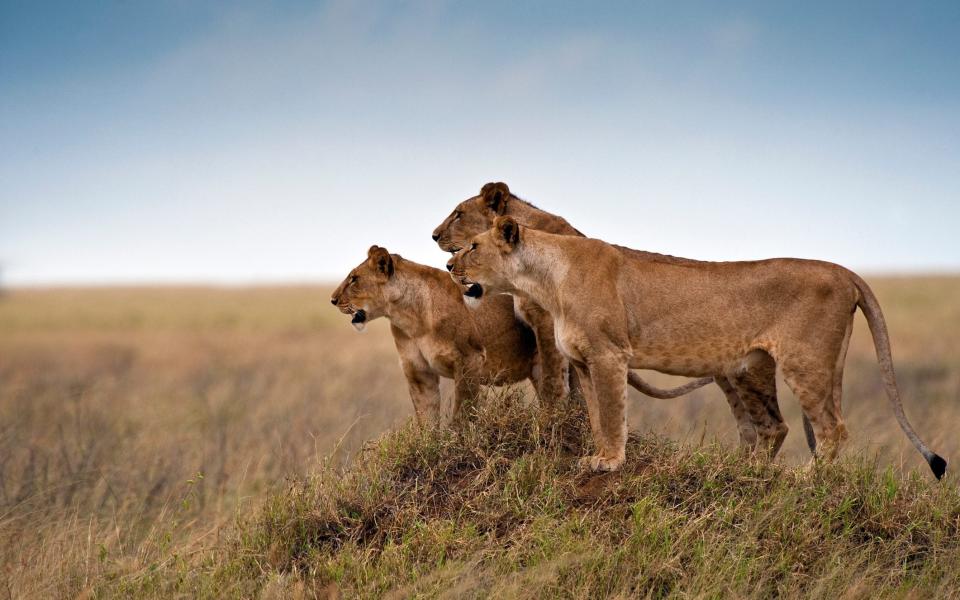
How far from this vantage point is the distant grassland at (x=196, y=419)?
8773mm

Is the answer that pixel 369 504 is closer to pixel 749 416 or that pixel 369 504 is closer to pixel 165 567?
pixel 165 567

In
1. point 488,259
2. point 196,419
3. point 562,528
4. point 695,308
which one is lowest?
point 196,419

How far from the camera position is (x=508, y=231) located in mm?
7332

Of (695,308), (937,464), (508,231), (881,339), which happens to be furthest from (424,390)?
(937,464)

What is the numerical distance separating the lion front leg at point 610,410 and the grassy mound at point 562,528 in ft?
0.39

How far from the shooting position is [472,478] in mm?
7113

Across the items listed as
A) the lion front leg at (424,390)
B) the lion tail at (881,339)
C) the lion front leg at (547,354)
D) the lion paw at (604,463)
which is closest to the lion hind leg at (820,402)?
the lion tail at (881,339)

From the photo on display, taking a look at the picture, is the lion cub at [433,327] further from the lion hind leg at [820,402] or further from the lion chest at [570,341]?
the lion hind leg at [820,402]

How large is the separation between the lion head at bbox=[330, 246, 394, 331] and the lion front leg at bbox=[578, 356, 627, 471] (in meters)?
2.13

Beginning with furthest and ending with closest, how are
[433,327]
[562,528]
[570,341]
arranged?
1. [433,327]
2. [570,341]
3. [562,528]

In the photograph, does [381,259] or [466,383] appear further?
[381,259]

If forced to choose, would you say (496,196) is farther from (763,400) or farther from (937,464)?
(937,464)

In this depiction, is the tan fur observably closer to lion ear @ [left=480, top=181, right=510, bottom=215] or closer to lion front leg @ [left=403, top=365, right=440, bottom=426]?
lion ear @ [left=480, top=181, right=510, bottom=215]

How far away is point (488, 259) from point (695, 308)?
156 cm
